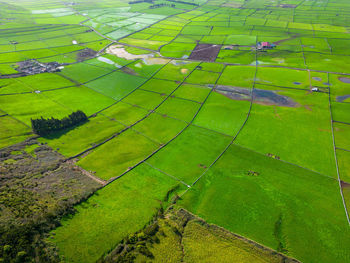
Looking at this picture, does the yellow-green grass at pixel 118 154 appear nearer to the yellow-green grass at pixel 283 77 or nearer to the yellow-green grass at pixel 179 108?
the yellow-green grass at pixel 179 108

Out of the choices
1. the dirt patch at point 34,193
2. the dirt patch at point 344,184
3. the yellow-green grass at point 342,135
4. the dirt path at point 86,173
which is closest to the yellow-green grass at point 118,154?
the dirt path at point 86,173

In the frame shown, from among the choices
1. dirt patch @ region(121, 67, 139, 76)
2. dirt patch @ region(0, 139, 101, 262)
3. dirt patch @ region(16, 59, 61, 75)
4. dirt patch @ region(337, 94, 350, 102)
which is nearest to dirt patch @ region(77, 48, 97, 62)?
dirt patch @ region(16, 59, 61, 75)

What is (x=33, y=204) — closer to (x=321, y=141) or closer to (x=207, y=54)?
(x=321, y=141)

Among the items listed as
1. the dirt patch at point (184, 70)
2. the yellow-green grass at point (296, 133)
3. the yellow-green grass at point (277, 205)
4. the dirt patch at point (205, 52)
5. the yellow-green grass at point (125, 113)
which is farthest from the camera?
the dirt patch at point (205, 52)

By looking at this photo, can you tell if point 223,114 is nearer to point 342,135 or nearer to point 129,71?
point 342,135

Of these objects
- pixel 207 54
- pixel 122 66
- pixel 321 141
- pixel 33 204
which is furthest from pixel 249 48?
pixel 33 204

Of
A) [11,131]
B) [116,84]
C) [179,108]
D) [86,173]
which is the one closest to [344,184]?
[179,108]
